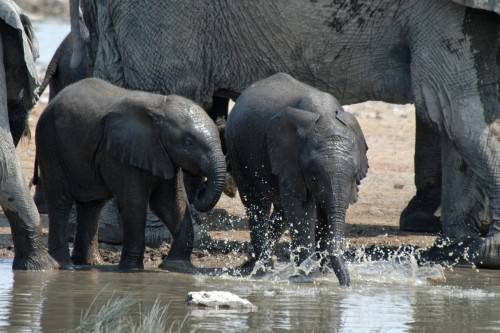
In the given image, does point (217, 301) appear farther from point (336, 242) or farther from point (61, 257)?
point (61, 257)

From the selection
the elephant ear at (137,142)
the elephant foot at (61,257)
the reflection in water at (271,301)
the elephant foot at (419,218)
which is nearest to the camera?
the reflection in water at (271,301)

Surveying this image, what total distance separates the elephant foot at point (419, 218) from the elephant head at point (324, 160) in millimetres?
2862

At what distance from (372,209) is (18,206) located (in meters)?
4.82

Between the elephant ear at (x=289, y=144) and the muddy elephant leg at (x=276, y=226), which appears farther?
the muddy elephant leg at (x=276, y=226)

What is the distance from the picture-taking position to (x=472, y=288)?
999 cm

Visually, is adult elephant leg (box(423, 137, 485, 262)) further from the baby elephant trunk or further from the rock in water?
the rock in water

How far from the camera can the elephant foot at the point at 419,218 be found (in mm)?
12852

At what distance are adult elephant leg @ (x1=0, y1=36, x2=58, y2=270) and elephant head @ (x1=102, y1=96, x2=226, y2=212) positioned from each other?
0.72 meters

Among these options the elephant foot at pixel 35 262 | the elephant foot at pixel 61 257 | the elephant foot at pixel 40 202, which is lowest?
the elephant foot at pixel 35 262

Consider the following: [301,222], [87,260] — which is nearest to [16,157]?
[87,260]

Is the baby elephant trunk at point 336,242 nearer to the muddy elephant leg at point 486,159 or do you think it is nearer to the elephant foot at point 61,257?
the muddy elephant leg at point 486,159

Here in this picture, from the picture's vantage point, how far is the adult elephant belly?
11.6m

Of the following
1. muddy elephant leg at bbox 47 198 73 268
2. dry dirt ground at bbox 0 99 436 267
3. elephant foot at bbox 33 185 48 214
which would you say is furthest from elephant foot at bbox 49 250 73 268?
elephant foot at bbox 33 185 48 214

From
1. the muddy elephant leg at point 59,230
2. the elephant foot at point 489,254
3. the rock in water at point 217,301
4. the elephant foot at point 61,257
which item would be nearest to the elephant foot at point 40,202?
the muddy elephant leg at point 59,230
